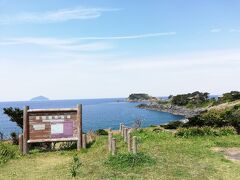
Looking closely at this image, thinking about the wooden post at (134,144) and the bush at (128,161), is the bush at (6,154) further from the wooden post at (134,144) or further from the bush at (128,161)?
the wooden post at (134,144)

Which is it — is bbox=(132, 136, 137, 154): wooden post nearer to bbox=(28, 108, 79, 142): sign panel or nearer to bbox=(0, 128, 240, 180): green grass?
bbox=(0, 128, 240, 180): green grass

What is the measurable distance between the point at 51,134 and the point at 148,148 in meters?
6.59

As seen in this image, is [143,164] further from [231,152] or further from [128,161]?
[231,152]

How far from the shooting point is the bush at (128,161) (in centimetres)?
1673

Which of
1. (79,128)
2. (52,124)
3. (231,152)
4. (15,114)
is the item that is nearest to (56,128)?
(52,124)

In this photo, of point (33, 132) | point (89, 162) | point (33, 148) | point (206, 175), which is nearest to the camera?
point (206, 175)

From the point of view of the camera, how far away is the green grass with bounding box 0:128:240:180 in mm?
15383

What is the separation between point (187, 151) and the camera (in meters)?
20.4

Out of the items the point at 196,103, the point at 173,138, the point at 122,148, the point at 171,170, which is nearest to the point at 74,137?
the point at 122,148

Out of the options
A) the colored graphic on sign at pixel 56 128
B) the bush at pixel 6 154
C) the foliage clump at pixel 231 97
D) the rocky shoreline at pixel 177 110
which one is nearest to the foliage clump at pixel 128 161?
the bush at pixel 6 154

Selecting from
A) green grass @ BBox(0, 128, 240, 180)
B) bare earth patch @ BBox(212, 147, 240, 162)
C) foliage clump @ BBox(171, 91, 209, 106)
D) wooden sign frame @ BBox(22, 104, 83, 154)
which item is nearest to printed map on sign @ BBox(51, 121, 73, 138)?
wooden sign frame @ BBox(22, 104, 83, 154)

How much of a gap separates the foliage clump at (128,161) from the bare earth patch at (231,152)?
14.6ft

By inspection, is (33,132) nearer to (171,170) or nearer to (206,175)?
(171,170)

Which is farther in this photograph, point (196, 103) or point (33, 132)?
point (196, 103)
